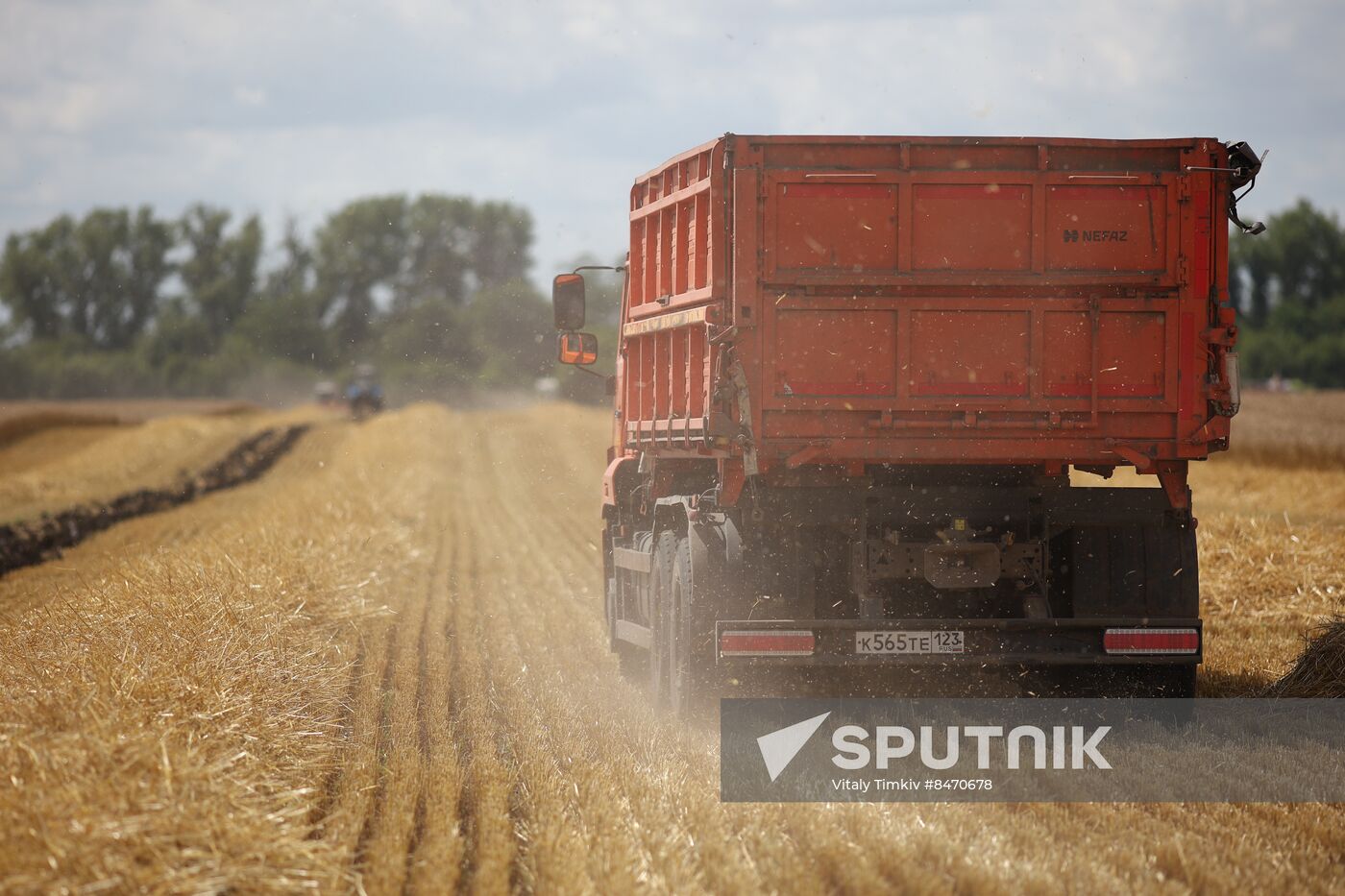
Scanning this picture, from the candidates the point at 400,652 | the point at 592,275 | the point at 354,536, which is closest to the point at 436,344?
the point at 592,275

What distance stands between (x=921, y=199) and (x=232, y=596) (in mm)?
5723

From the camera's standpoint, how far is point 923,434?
816 centimetres

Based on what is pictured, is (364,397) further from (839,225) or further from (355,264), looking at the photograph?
(839,225)

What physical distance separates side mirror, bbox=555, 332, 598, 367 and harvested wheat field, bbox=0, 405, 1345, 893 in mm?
2441

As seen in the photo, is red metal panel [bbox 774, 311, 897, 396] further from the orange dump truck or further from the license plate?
the license plate

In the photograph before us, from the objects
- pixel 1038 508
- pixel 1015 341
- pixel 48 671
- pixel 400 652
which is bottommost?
pixel 400 652

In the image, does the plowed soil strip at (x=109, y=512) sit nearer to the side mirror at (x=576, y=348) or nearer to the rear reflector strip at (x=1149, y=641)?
the side mirror at (x=576, y=348)

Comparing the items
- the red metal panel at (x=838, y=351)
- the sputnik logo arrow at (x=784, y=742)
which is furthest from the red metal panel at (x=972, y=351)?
the sputnik logo arrow at (x=784, y=742)

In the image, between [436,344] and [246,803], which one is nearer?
[246,803]

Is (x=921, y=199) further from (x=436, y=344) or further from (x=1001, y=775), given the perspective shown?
(x=436, y=344)

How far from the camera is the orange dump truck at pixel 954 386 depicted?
8141 mm

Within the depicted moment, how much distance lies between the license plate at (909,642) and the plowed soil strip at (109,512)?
15964mm

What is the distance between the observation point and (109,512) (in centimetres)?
2952

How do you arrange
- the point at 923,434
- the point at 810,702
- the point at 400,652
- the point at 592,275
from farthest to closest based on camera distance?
the point at 592,275 → the point at 400,652 → the point at 810,702 → the point at 923,434
